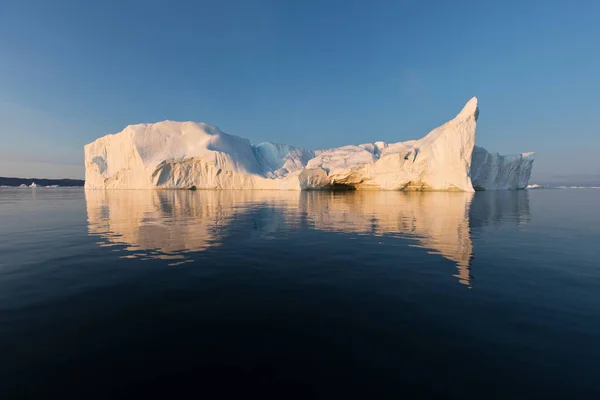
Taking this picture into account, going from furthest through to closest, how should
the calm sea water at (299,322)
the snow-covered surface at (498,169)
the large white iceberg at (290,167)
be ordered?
the snow-covered surface at (498,169), the large white iceberg at (290,167), the calm sea water at (299,322)

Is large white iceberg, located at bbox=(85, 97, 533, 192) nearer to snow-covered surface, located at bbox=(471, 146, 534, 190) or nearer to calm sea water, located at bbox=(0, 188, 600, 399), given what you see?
snow-covered surface, located at bbox=(471, 146, 534, 190)

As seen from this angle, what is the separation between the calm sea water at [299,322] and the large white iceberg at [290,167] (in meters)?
40.3

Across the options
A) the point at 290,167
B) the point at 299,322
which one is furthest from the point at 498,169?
the point at 299,322

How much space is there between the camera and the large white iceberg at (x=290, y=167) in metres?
43.1

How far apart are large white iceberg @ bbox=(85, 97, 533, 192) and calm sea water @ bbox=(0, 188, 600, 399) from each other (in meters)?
40.3

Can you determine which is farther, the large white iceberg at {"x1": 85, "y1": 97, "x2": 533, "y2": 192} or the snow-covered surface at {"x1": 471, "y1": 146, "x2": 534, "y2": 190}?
the snow-covered surface at {"x1": 471, "y1": 146, "x2": 534, "y2": 190}

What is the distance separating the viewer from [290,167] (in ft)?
249

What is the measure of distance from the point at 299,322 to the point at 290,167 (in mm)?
73191

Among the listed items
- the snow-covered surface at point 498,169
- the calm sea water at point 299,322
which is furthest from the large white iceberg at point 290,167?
the calm sea water at point 299,322

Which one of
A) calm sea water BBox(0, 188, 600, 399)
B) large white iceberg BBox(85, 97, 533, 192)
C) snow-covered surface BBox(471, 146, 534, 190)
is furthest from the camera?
snow-covered surface BBox(471, 146, 534, 190)

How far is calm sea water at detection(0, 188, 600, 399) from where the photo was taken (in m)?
2.49

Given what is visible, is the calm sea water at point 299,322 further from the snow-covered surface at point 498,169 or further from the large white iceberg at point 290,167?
the snow-covered surface at point 498,169

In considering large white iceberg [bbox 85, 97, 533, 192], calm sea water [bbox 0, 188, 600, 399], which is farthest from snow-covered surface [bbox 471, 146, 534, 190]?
calm sea water [bbox 0, 188, 600, 399]

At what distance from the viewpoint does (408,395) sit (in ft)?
7.68
